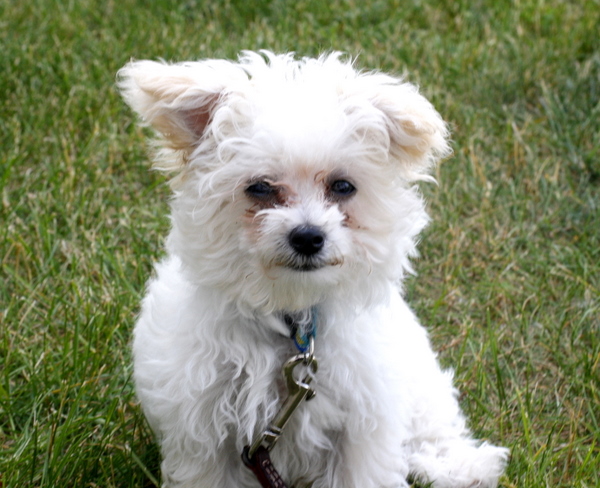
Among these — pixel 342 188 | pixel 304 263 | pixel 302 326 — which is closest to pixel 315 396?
pixel 302 326

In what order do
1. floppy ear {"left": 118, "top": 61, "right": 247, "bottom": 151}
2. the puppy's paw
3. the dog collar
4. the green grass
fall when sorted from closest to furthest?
floppy ear {"left": 118, "top": 61, "right": 247, "bottom": 151} → the dog collar → the puppy's paw → the green grass

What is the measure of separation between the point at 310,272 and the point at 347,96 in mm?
660

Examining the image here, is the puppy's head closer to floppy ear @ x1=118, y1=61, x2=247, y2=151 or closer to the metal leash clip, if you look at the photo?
floppy ear @ x1=118, y1=61, x2=247, y2=151

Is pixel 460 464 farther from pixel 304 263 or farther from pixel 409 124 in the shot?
pixel 409 124

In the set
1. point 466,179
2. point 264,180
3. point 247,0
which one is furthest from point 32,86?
point 264,180

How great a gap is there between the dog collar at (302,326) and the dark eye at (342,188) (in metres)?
0.46

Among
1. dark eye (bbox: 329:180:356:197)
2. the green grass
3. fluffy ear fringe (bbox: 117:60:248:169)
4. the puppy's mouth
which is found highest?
fluffy ear fringe (bbox: 117:60:248:169)

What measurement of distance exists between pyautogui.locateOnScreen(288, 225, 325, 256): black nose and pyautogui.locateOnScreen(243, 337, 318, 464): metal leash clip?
406mm

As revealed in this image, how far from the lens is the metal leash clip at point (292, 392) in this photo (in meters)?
2.93

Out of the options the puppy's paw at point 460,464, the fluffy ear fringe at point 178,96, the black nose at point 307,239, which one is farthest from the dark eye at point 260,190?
the puppy's paw at point 460,464

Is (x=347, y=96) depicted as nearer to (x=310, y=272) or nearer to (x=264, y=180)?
(x=264, y=180)

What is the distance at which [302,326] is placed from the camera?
10.0 ft

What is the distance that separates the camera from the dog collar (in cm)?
303

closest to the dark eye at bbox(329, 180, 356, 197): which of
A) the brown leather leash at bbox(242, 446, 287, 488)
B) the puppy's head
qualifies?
the puppy's head
